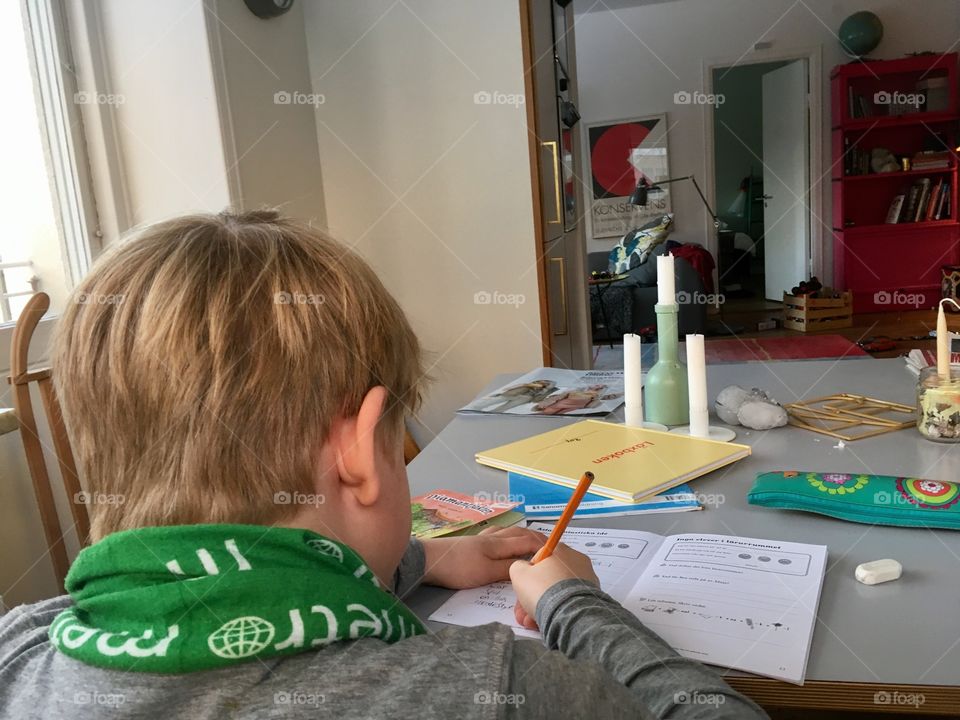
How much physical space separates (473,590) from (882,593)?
384mm

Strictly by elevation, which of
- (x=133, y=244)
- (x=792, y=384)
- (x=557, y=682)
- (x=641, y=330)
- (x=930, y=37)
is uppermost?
(x=930, y=37)

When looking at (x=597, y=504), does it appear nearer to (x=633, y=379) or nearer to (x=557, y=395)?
(x=633, y=379)

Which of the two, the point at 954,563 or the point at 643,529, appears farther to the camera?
the point at 643,529

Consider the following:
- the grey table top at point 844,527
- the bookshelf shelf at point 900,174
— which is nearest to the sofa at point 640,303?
the bookshelf shelf at point 900,174

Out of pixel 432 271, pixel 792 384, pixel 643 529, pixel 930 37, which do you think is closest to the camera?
pixel 643 529

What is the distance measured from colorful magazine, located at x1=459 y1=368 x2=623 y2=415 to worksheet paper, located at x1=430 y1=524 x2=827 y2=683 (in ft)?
1.94

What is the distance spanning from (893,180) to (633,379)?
6356 mm

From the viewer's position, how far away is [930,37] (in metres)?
6.39

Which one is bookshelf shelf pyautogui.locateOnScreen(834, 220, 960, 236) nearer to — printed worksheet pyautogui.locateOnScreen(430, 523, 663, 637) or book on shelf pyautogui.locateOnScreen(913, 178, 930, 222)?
book on shelf pyautogui.locateOnScreen(913, 178, 930, 222)

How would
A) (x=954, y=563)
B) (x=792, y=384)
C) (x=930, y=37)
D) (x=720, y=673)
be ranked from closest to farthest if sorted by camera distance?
(x=720, y=673), (x=954, y=563), (x=792, y=384), (x=930, y=37)

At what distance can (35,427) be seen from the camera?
5.57ft

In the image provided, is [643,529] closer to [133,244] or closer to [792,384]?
[133,244]

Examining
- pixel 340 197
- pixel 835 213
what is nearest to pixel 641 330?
pixel 835 213

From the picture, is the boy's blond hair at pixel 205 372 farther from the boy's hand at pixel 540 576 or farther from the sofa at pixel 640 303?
the sofa at pixel 640 303
